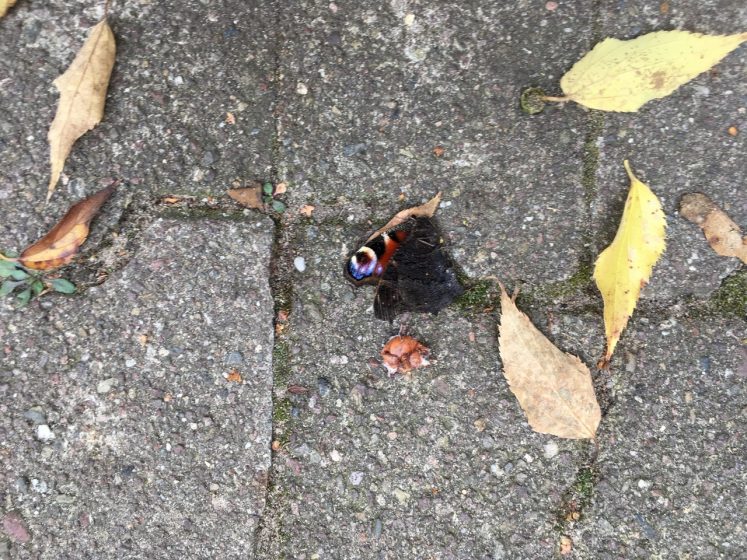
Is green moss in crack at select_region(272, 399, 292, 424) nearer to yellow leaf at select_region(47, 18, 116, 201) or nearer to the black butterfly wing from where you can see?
the black butterfly wing

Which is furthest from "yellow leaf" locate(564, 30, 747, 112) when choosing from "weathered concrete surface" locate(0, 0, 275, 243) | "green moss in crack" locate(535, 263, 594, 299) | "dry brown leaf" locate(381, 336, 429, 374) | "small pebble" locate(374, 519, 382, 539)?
"small pebble" locate(374, 519, 382, 539)

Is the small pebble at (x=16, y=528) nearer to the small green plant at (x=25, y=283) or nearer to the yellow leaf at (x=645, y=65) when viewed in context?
the small green plant at (x=25, y=283)

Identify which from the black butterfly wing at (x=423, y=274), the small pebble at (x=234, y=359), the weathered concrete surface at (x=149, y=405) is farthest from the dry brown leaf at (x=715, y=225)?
the small pebble at (x=234, y=359)

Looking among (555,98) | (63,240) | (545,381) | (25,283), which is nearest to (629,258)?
(545,381)

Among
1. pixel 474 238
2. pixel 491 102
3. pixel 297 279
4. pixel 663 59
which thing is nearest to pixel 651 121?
pixel 663 59

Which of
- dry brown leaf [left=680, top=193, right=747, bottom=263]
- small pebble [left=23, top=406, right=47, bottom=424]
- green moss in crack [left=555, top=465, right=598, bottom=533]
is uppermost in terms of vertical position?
small pebble [left=23, top=406, right=47, bottom=424]

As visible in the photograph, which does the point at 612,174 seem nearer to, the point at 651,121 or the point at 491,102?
the point at 651,121

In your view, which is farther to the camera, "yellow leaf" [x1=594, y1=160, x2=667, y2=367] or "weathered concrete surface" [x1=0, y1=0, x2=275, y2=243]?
"weathered concrete surface" [x1=0, y1=0, x2=275, y2=243]

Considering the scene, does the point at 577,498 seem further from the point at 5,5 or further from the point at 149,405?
the point at 5,5
